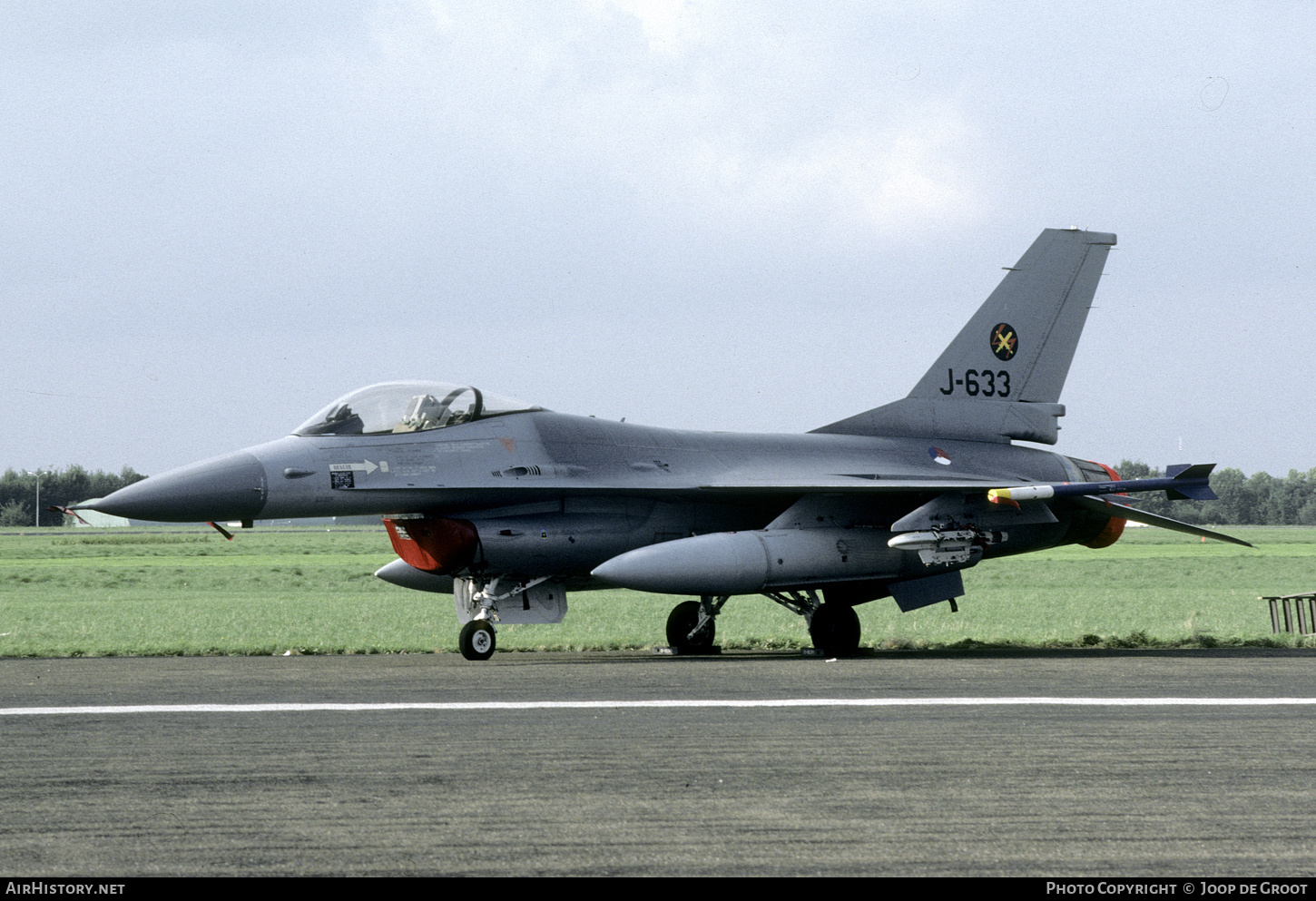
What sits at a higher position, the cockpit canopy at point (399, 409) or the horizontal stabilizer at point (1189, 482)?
the cockpit canopy at point (399, 409)

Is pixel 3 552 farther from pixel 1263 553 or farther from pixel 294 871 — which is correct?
pixel 294 871

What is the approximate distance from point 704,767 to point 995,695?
4246 millimetres

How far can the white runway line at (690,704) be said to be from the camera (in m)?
10.0

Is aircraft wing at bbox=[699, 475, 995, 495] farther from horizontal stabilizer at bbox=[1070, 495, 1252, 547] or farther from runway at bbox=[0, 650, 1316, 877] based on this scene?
runway at bbox=[0, 650, 1316, 877]

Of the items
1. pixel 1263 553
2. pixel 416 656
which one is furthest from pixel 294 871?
pixel 1263 553

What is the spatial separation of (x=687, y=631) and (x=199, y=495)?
21.5 ft

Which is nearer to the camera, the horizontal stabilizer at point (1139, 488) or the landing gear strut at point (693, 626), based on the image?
the horizontal stabilizer at point (1139, 488)

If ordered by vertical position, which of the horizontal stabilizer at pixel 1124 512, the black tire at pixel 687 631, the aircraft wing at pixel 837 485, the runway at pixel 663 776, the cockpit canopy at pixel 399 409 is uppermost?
the cockpit canopy at pixel 399 409

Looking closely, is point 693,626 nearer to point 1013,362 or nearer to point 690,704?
point 1013,362

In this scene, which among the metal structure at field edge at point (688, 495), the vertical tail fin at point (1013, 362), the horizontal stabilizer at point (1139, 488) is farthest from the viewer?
the vertical tail fin at point (1013, 362)

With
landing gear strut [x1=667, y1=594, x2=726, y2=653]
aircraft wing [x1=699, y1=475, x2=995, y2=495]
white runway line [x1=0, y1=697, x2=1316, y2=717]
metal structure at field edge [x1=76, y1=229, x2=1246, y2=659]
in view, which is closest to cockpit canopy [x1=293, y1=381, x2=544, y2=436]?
metal structure at field edge [x1=76, y1=229, x2=1246, y2=659]

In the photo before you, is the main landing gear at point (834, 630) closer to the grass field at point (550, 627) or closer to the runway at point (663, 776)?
the grass field at point (550, 627)

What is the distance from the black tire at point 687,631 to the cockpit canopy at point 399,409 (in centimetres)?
372

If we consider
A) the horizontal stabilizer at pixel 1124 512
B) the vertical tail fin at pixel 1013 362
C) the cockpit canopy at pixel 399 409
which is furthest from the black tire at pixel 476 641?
the horizontal stabilizer at pixel 1124 512
